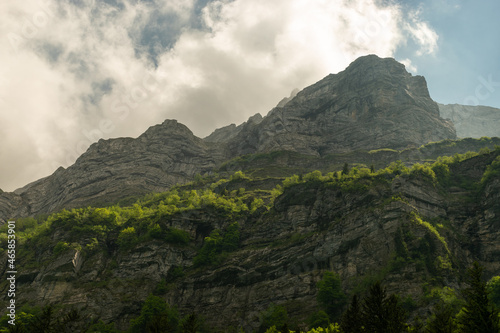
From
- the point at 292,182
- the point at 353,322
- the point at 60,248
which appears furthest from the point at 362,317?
the point at 60,248

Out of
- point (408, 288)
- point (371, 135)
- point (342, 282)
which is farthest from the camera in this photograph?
point (371, 135)

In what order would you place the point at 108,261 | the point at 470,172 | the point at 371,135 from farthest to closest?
1. the point at 371,135
2. the point at 470,172
3. the point at 108,261

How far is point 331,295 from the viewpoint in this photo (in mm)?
70625

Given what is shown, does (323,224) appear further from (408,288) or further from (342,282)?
(408,288)

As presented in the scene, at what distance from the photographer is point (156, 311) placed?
78.1 meters

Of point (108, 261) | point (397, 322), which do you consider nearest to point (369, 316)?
point (397, 322)

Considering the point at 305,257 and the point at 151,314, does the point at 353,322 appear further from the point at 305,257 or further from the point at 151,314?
the point at 151,314

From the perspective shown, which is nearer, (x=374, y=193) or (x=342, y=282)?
(x=342, y=282)

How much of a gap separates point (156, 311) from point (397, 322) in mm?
50952

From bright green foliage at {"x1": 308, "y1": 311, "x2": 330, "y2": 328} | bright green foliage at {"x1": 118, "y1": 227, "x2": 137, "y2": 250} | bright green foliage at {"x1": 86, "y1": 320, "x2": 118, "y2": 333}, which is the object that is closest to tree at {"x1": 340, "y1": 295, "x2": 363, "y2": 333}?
bright green foliage at {"x1": 308, "y1": 311, "x2": 330, "y2": 328}

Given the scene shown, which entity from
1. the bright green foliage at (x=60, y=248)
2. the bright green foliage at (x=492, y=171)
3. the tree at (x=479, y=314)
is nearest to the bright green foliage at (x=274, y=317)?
the tree at (x=479, y=314)

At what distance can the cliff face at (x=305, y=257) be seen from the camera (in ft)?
246

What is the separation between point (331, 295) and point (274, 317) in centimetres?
1078

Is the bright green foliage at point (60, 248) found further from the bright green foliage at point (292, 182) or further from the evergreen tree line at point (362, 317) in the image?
the bright green foliage at point (292, 182)
